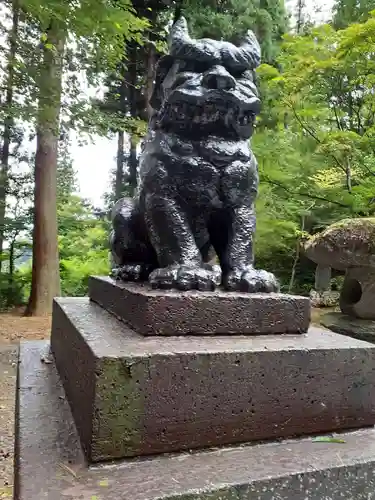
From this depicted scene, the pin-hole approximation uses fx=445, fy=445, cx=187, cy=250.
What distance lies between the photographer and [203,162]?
5.82ft

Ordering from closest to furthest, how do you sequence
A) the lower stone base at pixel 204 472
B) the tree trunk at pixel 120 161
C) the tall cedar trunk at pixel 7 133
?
the lower stone base at pixel 204 472
the tall cedar trunk at pixel 7 133
the tree trunk at pixel 120 161

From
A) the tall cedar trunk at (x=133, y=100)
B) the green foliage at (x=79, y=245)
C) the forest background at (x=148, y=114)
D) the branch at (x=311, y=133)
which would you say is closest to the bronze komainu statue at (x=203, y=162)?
the forest background at (x=148, y=114)

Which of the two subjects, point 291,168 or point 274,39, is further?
point 274,39

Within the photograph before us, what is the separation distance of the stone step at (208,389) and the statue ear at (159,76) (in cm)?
100

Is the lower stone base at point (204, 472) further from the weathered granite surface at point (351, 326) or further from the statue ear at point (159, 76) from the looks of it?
the weathered granite surface at point (351, 326)

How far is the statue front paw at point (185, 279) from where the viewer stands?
161 centimetres

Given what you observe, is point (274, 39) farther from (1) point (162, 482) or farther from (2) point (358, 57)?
(1) point (162, 482)

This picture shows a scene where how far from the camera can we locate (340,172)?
339 inches

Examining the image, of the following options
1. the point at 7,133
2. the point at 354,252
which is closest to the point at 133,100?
the point at 7,133

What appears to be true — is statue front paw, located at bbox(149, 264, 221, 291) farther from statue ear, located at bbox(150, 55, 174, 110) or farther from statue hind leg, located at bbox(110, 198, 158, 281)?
statue ear, located at bbox(150, 55, 174, 110)

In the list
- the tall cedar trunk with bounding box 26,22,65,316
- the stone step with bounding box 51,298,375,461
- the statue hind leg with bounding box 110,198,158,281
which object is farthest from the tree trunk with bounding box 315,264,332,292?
the stone step with bounding box 51,298,375,461

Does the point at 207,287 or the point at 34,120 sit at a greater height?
the point at 34,120

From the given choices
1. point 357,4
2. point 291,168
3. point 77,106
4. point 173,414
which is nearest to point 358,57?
point 291,168

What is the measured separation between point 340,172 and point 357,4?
384cm
